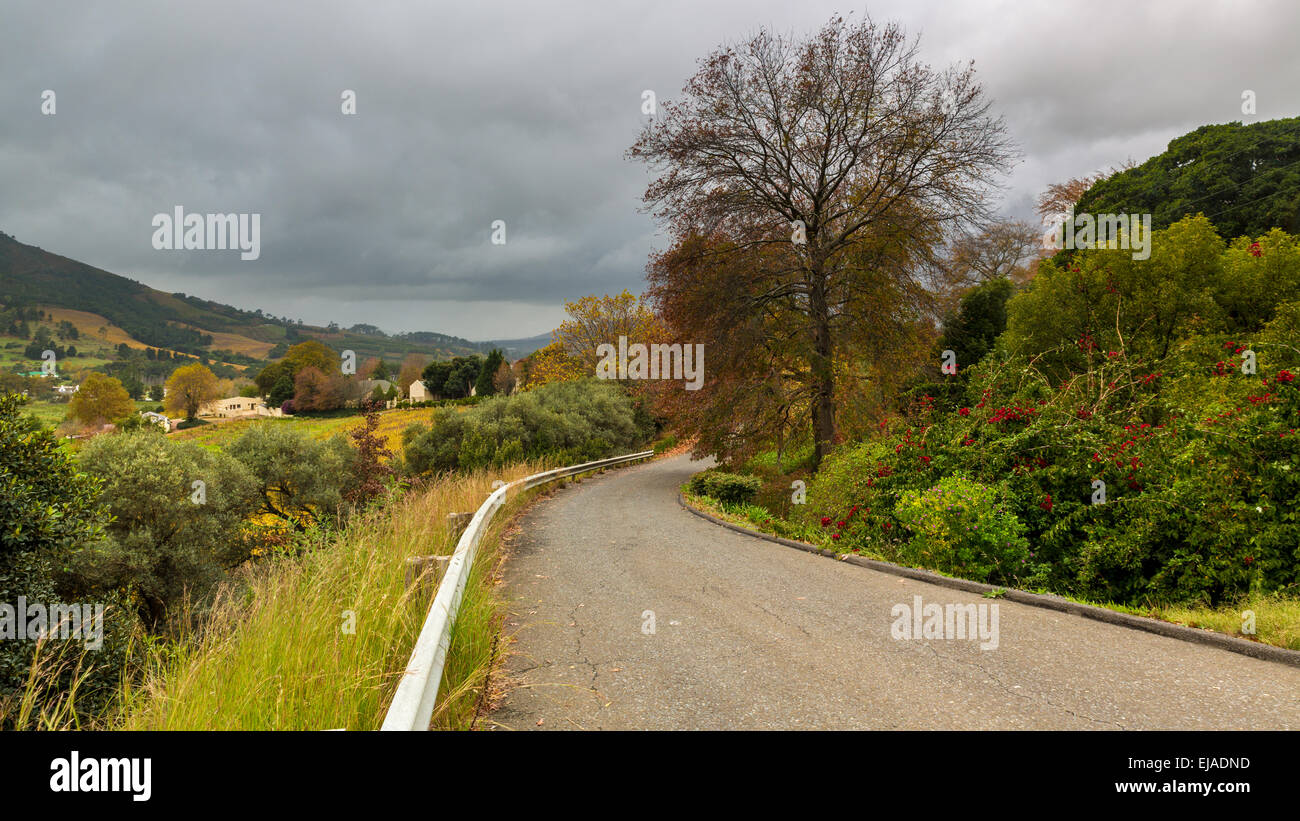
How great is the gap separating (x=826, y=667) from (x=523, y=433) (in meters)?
21.1

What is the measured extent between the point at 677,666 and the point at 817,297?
52.7ft

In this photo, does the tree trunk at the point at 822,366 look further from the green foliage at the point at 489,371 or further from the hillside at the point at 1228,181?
the green foliage at the point at 489,371

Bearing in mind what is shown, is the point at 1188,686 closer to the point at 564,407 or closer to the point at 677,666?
the point at 677,666

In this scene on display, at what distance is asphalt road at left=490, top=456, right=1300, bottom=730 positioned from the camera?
147 inches

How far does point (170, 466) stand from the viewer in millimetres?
9992

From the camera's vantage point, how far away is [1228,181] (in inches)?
976

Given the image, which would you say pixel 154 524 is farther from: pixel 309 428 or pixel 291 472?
pixel 309 428

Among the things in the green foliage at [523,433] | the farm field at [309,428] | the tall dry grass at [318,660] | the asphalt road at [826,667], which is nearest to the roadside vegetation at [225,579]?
the tall dry grass at [318,660]

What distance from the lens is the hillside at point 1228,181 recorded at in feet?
77.7

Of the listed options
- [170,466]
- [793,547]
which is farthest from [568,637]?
[170,466]

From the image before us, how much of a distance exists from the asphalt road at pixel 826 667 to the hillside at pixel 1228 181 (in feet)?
86.6

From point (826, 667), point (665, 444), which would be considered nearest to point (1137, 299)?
point (826, 667)

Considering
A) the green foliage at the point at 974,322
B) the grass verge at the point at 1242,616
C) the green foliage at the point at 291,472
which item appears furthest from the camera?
the green foliage at the point at 974,322

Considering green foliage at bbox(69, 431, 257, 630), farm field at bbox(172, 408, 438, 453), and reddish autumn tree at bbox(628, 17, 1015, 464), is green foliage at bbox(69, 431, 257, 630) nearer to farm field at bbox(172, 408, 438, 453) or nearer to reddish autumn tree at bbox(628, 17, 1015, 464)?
farm field at bbox(172, 408, 438, 453)
